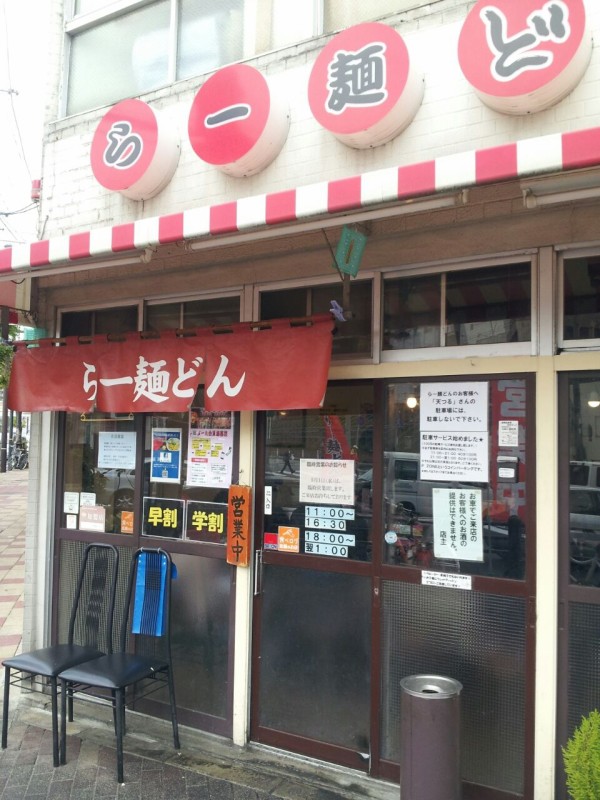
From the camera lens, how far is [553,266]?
360 cm

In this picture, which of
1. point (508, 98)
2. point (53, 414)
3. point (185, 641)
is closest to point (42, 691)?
point (185, 641)

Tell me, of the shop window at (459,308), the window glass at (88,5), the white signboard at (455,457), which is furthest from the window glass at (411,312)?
the window glass at (88,5)

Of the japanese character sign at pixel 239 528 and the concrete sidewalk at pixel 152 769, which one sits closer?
the concrete sidewalk at pixel 152 769

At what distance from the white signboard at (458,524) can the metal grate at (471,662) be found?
0.76 feet

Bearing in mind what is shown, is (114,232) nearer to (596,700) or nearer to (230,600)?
(230,600)

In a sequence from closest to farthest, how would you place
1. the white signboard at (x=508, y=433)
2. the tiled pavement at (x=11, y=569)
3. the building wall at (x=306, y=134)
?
the building wall at (x=306, y=134), the white signboard at (x=508, y=433), the tiled pavement at (x=11, y=569)

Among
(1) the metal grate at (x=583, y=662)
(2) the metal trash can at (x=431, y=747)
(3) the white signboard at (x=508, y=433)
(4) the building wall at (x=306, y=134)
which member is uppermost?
(4) the building wall at (x=306, y=134)

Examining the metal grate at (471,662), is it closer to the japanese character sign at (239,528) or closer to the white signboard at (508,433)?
the white signboard at (508,433)

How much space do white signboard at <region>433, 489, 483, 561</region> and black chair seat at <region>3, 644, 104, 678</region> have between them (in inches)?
102

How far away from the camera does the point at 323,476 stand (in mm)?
4309

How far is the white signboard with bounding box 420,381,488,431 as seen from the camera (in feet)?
12.5

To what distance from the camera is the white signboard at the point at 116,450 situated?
5.17 m

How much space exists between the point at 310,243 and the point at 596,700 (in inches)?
128

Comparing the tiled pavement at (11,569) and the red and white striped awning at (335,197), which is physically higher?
the red and white striped awning at (335,197)
